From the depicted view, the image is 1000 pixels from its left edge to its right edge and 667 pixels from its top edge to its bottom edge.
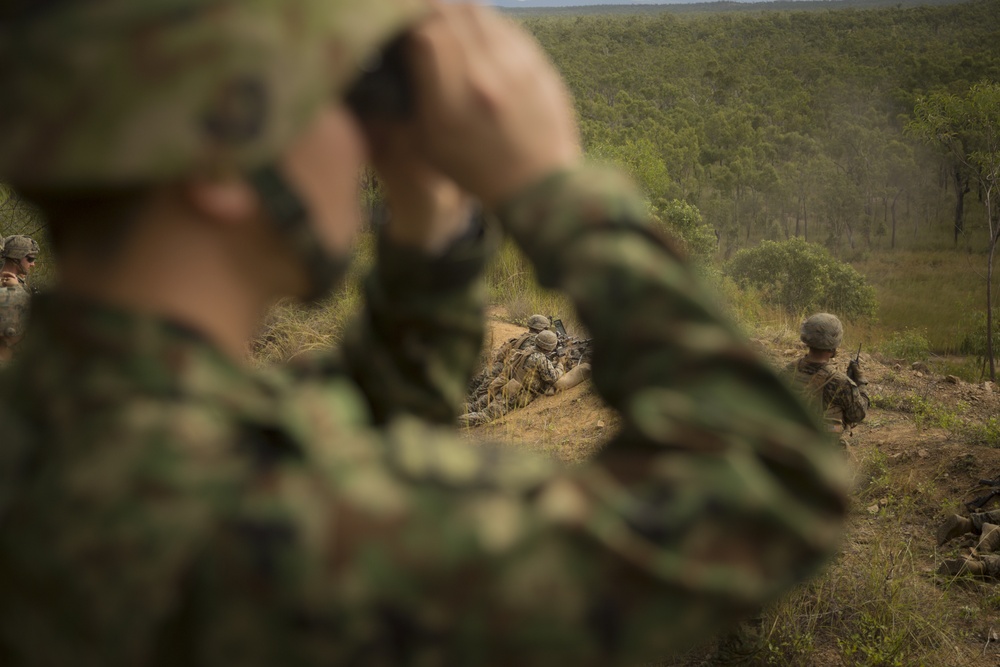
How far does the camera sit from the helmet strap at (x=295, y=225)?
758 millimetres

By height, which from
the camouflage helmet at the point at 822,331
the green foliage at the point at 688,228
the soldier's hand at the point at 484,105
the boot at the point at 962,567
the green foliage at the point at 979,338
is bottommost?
the green foliage at the point at 979,338

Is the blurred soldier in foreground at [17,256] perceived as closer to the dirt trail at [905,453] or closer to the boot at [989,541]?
the dirt trail at [905,453]

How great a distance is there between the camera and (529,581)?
67 centimetres

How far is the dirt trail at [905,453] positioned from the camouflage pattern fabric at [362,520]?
15.7 feet

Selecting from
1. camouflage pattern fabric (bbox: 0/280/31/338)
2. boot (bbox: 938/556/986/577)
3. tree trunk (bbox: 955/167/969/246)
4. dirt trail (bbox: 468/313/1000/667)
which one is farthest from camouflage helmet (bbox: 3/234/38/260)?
tree trunk (bbox: 955/167/969/246)

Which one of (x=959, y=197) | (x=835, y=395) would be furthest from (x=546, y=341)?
(x=959, y=197)

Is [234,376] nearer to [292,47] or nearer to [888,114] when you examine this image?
[292,47]

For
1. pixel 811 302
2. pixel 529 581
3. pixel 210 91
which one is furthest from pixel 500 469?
pixel 811 302

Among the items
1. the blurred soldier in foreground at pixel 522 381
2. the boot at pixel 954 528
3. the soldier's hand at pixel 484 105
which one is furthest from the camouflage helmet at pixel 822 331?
the soldier's hand at pixel 484 105

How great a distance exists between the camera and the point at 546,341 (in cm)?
1086

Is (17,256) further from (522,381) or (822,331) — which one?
(822,331)

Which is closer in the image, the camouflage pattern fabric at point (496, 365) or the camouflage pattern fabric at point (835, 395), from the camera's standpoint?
the camouflage pattern fabric at point (835, 395)

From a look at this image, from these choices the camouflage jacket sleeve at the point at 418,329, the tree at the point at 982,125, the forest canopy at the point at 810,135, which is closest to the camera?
the camouflage jacket sleeve at the point at 418,329

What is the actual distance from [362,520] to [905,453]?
921cm
